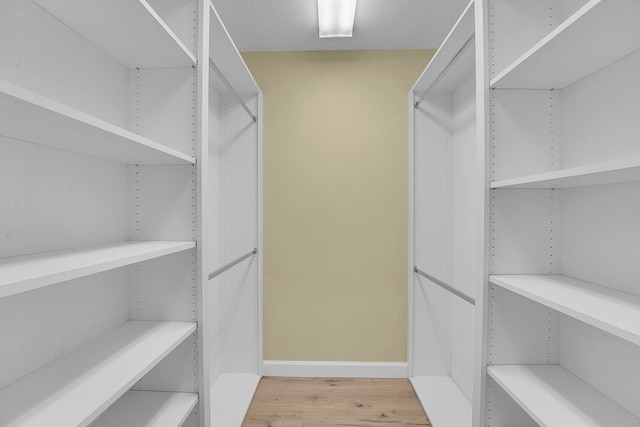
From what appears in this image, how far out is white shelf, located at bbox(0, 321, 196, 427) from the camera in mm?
694

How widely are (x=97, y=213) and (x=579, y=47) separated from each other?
1.58 m

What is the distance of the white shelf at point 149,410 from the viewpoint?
3.42 feet

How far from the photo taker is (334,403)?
193cm

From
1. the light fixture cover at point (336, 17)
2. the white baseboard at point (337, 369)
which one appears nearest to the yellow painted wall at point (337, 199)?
the white baseboard at point (337, 369)

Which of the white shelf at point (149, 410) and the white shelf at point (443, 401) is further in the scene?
the white shelf at point (443, 401)

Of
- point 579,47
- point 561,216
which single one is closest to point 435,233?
point 561,216

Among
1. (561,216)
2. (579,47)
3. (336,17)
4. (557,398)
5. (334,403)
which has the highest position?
(336,17)

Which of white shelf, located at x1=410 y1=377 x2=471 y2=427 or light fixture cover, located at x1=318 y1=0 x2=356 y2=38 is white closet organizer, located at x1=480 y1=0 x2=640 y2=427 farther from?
light fixture cover, located at x1=318 y1=0 x2=356 y2=38

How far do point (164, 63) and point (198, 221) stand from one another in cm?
59

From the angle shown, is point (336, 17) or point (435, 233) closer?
point (336, 17)

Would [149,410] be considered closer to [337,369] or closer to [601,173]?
[337,369]

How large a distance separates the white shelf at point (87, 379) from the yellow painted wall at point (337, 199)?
121 cm

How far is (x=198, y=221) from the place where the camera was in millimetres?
1174

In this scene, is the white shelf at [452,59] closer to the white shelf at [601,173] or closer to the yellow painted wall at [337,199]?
the yellow painted wall at [337,199]
